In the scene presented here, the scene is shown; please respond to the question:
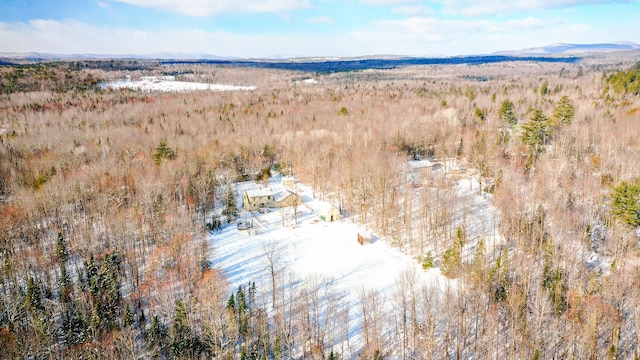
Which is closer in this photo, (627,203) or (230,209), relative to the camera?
(627,203)

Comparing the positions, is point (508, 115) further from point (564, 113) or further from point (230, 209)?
point (230, 209)

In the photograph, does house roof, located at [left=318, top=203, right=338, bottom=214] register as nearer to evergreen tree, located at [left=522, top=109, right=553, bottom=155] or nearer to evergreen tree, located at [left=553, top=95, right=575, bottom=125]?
evergreen tree, located at [left=522, top=109, right=553, bottom=155]

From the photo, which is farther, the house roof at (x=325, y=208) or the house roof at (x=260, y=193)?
the house roof at (x=260, y=193)

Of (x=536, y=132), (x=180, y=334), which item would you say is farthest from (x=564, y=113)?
(x=180, y=334)

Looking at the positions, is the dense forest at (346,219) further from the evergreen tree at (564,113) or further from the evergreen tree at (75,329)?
the evergreen tree at (564,113)

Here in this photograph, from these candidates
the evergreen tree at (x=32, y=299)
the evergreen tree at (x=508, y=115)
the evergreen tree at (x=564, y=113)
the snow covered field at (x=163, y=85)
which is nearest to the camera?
the evergreen tree at (x=32, y=299)

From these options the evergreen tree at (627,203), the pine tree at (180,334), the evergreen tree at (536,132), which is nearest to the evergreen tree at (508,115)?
the evergreen tree at (536,132)

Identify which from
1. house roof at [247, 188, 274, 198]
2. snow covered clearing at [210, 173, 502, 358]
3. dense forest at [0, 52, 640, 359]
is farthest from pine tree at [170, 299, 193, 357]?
house roof at [247, 188, 274, 198]
